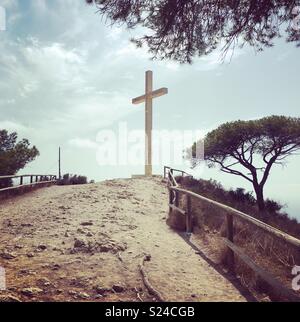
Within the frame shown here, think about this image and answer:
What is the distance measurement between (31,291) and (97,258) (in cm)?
160

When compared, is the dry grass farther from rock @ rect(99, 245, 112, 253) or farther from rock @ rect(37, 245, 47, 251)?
rock @ rect(37, 245, 47, 251)

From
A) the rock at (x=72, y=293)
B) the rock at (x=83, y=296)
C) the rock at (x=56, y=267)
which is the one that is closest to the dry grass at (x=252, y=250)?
the rock at (x=83, y=296)

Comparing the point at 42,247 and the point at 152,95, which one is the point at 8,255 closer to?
the point at 42,247

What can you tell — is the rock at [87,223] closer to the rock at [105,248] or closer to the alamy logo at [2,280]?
the rock at [105,248]

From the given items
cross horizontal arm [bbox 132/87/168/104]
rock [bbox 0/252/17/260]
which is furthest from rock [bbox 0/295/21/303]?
cross horizontal arm [bbox 132/87/168/104]

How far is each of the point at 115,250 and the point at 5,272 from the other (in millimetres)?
1969

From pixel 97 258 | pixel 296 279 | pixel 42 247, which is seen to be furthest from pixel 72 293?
pixel 296 279

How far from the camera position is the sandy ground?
4.30 metres

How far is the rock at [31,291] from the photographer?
403 centimetres

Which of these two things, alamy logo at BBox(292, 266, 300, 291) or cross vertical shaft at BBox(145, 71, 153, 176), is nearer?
alamy logo at BBox(292, 266, 300, 291)

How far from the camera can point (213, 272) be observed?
5.49 metres
